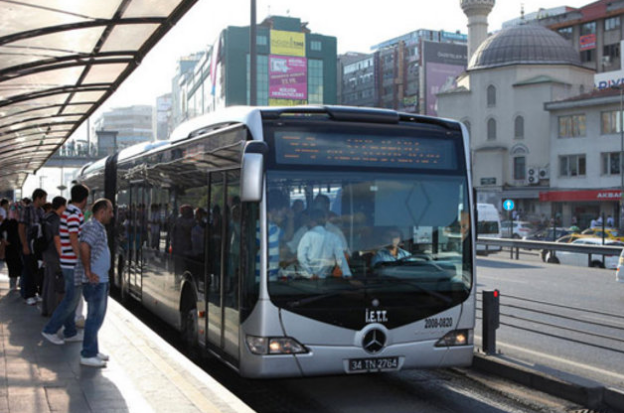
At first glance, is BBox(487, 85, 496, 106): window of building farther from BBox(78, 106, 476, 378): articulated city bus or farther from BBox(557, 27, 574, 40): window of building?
BBox(78, 106, 476, 378): articulated city bus

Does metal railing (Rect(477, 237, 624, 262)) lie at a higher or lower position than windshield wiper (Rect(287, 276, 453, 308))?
lower

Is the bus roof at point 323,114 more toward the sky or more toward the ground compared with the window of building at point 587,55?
more toward the ground

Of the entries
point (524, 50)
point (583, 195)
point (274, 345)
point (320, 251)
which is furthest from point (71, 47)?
point (524, 50)

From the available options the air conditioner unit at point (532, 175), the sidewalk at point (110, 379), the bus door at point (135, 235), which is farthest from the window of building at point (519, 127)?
the sidewalk at point (110, 379)

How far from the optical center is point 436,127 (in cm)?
791

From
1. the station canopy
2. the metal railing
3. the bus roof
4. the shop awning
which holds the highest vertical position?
the station canopy

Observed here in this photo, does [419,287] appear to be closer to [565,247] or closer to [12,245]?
[12,245]

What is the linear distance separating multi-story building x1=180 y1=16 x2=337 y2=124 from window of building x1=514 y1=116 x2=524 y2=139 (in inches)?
2044

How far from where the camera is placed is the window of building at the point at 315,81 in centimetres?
12438

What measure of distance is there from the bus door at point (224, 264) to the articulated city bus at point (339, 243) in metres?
0.02

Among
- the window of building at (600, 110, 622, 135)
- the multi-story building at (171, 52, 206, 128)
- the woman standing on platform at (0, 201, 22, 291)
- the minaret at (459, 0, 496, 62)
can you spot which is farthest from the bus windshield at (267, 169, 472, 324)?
the multi-story building at (171, 52, 206, 128)

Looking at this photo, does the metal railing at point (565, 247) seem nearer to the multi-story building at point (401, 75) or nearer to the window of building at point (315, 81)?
the multi-story building at point (401, 75)

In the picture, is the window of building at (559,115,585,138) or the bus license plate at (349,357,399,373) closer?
the bus license plate at (349,357,399,373)

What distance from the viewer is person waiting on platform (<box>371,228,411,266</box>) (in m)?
7.27
